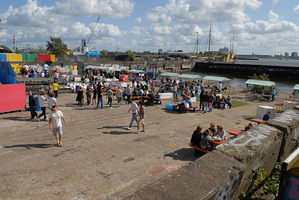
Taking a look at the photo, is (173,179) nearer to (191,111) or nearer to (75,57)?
(191,111)

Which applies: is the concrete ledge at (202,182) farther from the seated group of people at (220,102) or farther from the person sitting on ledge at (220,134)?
the seated group of people at (220,102)

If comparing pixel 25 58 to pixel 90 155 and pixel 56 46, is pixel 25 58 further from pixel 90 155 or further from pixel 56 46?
pixel 90 155

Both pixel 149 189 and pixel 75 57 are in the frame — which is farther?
pixel 75 57

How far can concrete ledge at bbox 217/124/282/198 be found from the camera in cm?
322

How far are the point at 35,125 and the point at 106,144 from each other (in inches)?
169

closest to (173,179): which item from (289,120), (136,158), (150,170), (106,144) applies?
(289,120)

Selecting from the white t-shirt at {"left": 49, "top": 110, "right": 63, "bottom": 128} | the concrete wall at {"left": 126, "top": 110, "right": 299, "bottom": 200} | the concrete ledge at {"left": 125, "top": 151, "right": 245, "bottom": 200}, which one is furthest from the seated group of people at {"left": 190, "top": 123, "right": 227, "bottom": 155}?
the white t-shirt at {"left": 49, "top": 110, "right": 63, "bottom": 128}

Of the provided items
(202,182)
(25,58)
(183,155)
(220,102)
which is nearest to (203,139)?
(183,155)

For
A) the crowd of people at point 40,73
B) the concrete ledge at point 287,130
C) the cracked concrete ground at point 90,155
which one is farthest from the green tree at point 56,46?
the concrete ledge at point 287,130

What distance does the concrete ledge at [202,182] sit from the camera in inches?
97.1

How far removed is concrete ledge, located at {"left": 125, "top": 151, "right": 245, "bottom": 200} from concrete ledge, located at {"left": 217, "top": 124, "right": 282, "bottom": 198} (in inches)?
8.7

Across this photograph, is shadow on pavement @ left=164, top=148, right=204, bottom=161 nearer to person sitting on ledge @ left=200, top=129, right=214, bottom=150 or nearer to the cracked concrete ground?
the cracked concrete ground

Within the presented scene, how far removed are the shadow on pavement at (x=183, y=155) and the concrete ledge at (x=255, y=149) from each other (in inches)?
147

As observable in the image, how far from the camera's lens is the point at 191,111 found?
15.2m
